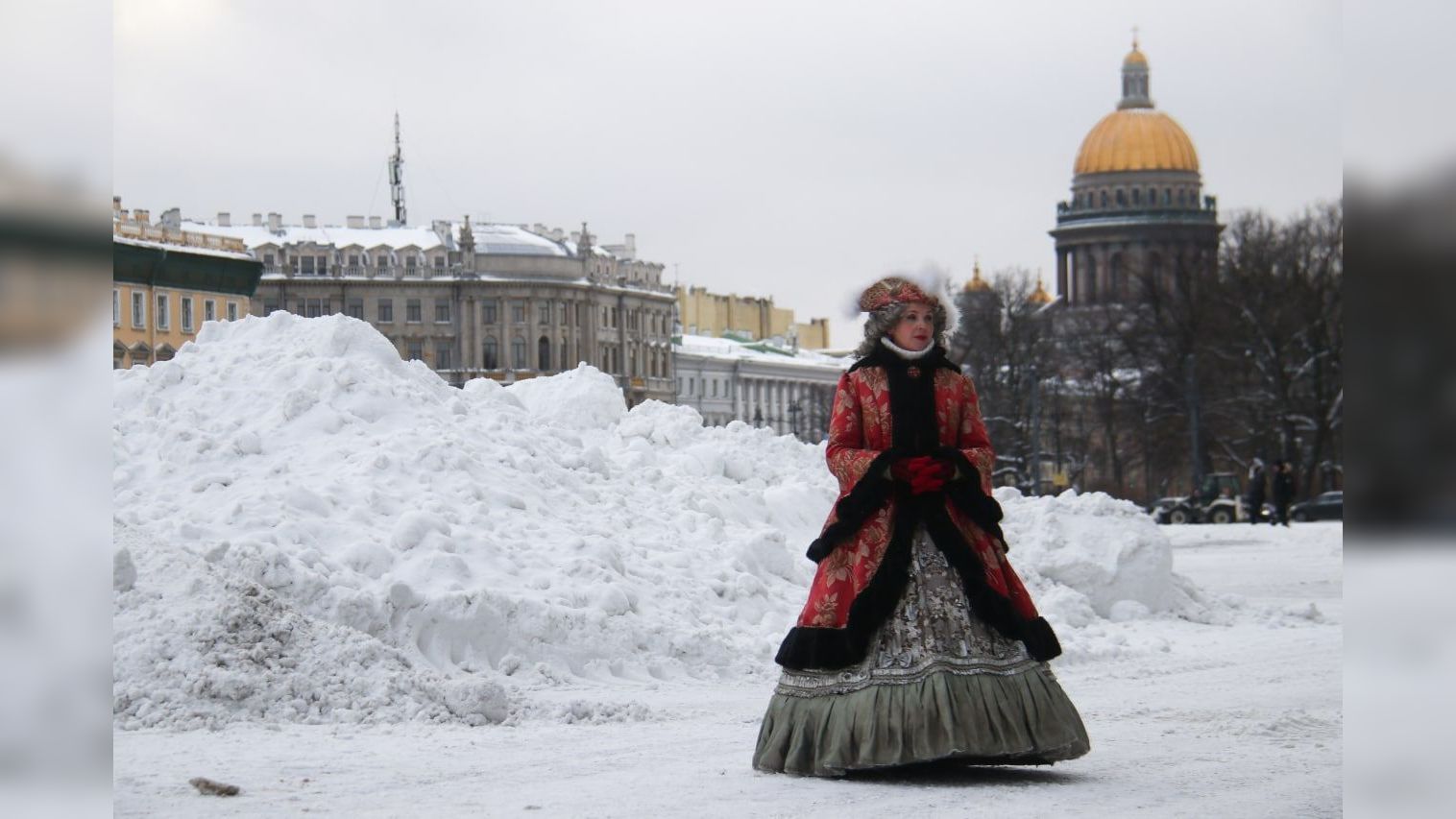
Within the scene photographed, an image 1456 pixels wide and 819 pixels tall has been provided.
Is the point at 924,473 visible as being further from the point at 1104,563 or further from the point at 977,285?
the point at 977,285

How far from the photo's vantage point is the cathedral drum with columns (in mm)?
100875

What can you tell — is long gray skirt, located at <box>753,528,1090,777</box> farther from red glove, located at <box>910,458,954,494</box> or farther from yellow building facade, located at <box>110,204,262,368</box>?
yellow building facade, located at <box>110,204,262,368</box>

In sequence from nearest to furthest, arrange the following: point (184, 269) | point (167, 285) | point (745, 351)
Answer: point (167, 285)
point (184, 269)
point (745, 351)

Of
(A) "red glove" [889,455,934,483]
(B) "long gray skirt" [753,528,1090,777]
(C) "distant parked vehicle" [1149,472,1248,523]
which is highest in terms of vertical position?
(A) "red glove" [889,455,934,483]

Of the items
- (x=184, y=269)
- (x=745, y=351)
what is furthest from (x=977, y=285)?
(x=745, y=351)

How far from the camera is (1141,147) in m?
107

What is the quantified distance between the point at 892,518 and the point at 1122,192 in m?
101

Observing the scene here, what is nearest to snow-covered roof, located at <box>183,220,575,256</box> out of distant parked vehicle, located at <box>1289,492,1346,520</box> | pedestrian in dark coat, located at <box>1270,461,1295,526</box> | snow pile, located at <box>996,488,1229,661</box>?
distant parked vehicle, located at <box>1289,492,1346,520</box>

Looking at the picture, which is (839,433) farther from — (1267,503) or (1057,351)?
(1057,351)

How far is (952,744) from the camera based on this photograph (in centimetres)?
688

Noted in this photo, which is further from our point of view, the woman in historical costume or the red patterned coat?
the red patterned coat

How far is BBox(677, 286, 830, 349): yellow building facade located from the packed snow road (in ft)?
362

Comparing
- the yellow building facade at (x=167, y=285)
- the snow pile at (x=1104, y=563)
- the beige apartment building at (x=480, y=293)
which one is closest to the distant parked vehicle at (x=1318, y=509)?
the snow pile at (x=1104, y=563)

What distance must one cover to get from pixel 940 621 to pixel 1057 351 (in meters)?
53.3
